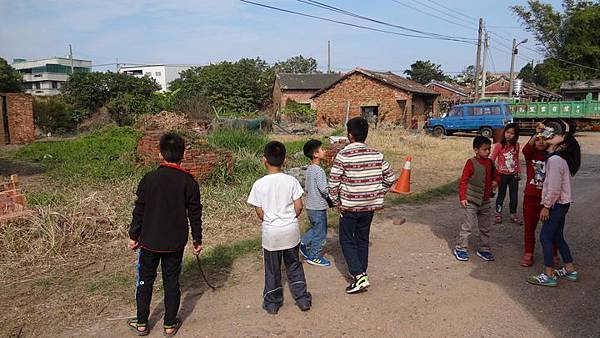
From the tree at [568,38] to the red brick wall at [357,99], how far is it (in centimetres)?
2343

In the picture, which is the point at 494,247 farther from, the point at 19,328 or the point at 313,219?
the point at 19,328

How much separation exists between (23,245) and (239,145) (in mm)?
5988

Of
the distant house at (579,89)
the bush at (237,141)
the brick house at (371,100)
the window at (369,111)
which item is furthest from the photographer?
the distant house at (579,89)

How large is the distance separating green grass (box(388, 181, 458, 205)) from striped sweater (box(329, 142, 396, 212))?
394 cm

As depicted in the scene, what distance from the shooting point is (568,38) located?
134 ft

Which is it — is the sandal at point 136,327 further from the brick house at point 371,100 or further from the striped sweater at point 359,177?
the brick house at point 371,100

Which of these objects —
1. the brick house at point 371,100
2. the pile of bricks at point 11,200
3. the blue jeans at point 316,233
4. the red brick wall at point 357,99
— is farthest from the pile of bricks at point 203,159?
the red brick wall at point 357,99

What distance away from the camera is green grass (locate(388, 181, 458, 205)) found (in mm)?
7917

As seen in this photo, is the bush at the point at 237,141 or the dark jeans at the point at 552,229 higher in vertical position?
the bush at the point at 237,141

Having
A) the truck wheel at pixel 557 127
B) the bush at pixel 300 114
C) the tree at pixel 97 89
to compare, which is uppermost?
the tree at pixel 97 89

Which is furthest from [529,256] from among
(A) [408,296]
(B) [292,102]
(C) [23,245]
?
(B) [292,102]

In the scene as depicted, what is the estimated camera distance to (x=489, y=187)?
490 centimetres

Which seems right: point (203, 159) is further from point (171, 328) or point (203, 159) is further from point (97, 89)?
point (97, 89)

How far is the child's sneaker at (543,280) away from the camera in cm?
411
